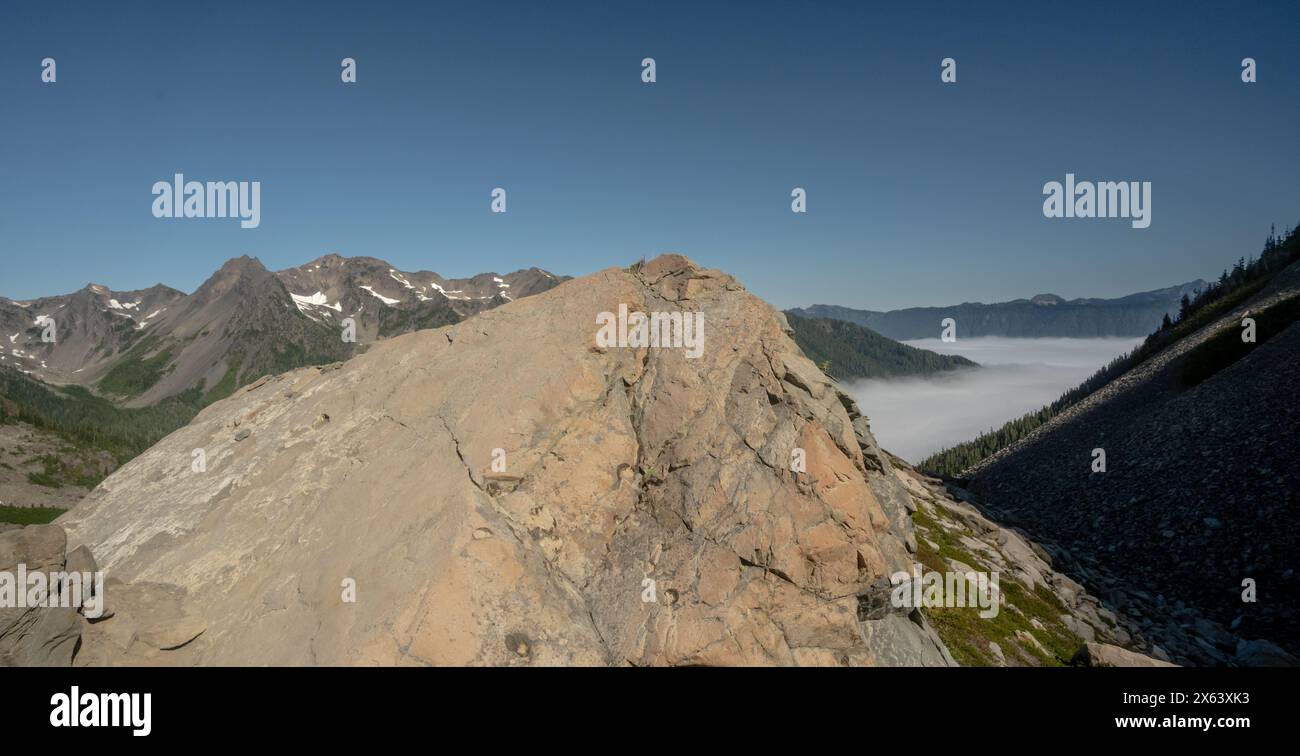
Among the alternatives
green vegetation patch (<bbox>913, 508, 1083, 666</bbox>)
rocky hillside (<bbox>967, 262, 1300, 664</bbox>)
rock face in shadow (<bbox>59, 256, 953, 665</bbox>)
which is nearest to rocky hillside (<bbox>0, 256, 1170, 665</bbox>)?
rock face in shadow (<bbox>59, 256, 953, 665</bbox>)

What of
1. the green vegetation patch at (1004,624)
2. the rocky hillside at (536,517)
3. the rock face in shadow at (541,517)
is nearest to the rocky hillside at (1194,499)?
the green vegetation patch at (1004,624)

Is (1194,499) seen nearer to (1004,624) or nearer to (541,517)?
(1004,624)

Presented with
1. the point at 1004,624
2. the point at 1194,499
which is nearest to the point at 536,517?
the point at 1004,624

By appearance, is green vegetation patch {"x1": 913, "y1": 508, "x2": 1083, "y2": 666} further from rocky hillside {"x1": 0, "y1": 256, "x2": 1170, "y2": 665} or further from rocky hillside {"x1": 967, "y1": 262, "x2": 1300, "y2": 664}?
rocky hillside {"x1": 967, "y1": 262, "x2": 1300, "y2": 664}

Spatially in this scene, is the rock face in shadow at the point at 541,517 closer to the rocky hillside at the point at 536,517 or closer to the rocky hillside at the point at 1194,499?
the rocky hillside at the point at 536,517
